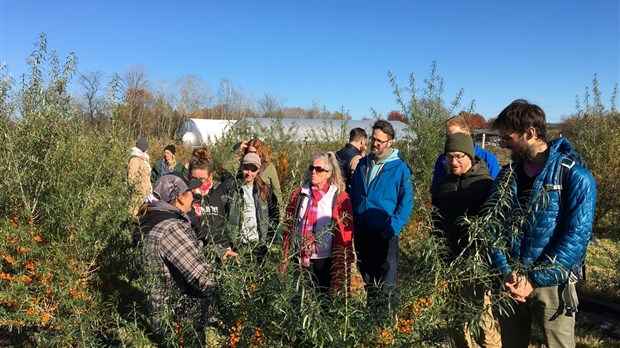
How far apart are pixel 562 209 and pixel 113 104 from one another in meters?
3.84

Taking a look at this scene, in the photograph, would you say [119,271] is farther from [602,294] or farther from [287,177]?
[602,294]

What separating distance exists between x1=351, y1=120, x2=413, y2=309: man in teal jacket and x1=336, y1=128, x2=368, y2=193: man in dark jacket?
59.8 inches

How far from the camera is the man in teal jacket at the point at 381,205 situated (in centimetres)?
388

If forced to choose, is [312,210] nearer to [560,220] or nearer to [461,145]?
[461,145]

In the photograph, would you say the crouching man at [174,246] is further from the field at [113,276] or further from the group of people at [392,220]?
the field at [113,276]

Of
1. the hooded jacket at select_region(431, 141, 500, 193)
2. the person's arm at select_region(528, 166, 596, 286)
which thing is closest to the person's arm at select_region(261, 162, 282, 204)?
the hooded jacket at select_region(431, 141, 500, 193)

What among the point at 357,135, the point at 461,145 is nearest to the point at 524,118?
the point at 461,145

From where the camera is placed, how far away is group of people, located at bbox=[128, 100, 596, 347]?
2168mm

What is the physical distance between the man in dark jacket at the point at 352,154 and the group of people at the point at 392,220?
3.54 ft

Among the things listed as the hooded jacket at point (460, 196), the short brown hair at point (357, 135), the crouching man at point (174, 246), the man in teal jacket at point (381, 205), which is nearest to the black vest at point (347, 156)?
the short brown hair at point (357, 135)

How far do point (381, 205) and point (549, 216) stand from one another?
1.64m

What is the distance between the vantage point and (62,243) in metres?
3.29

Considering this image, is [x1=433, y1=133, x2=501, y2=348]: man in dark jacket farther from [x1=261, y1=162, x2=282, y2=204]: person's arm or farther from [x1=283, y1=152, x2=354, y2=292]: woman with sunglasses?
[x1=261, y1=162, x2=282, y2=204]: person's arm

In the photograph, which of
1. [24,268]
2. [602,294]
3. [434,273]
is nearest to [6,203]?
[24,268]
